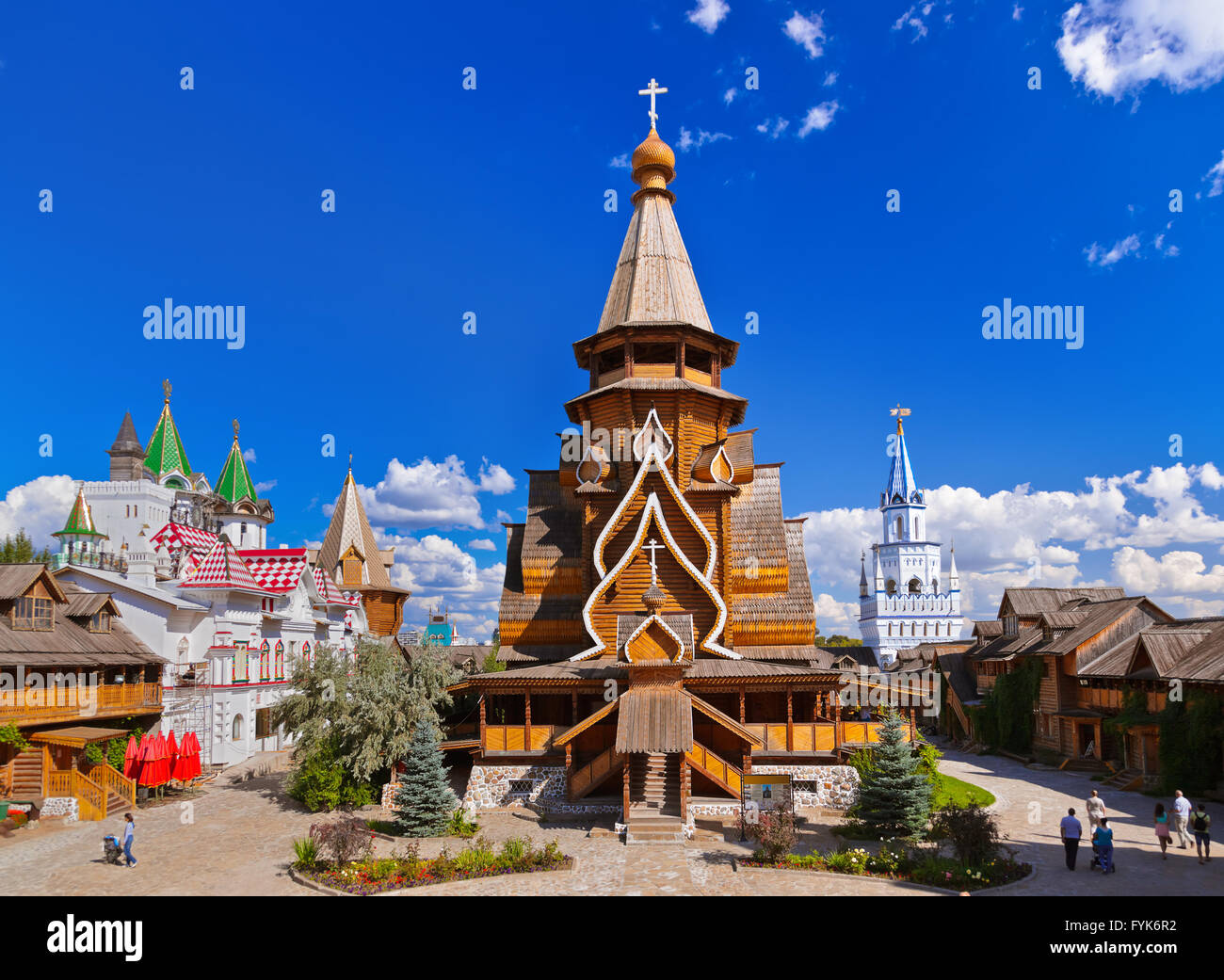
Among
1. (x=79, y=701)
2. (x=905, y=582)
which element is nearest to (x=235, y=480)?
(x=79, y=701)

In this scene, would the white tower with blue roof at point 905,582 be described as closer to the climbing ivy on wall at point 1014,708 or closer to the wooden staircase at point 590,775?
the climbing ivy on wall at point 1014,708

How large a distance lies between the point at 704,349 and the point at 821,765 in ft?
47.8

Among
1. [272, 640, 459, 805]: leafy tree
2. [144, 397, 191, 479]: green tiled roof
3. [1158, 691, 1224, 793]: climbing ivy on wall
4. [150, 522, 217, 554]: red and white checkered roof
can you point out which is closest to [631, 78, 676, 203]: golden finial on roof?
[272, 640, 459, 805]: leafy tree

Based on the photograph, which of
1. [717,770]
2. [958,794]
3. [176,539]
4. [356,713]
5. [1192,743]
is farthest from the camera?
[176,539]

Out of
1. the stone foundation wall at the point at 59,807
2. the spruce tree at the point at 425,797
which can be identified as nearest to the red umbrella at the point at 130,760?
the stone foundation wall at the point at 59,807

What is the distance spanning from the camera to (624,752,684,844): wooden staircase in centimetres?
1778

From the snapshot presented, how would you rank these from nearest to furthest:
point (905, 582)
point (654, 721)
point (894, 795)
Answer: point (894, 795)
point (654, 721)
point (905, 582)

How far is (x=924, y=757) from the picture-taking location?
72.7 ft

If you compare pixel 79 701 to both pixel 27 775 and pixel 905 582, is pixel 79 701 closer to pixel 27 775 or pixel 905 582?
pixel 27 775

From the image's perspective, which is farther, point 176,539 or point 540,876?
point 176,539

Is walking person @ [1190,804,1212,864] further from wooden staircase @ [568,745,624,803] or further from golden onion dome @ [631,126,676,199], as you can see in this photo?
golden onion dome @ [631,126,676,199]

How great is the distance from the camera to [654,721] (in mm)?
18750

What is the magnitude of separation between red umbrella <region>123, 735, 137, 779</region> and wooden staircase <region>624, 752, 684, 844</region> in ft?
51.2

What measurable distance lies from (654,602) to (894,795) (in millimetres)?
7078
